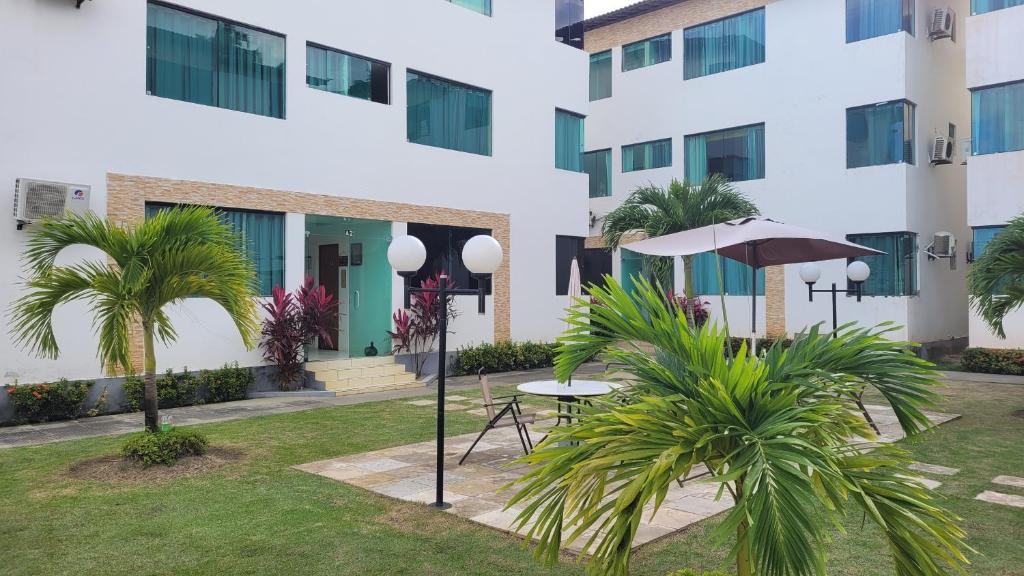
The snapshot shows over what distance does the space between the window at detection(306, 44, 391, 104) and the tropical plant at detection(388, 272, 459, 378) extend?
3.91 m

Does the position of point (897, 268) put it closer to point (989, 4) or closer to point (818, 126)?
point (818, 126)

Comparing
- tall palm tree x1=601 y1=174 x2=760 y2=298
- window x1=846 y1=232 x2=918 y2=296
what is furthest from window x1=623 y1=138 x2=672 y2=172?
window x1=846 y1=232 x2=918 y2=296

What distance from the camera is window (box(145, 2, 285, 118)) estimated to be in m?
11.5

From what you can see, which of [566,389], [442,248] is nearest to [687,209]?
[442,248]

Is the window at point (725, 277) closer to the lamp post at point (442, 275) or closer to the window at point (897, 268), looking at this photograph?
the window at point (897, 268)

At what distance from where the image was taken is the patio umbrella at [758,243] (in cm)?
567

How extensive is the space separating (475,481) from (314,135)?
8.57 m

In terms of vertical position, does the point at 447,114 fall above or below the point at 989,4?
below

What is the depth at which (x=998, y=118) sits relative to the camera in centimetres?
1655

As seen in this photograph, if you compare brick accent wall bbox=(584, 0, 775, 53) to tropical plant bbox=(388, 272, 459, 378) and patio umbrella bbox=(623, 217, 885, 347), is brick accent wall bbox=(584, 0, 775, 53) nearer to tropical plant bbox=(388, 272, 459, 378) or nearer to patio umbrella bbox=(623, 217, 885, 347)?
tropical plant bbox=(388, 272, 459, 378)

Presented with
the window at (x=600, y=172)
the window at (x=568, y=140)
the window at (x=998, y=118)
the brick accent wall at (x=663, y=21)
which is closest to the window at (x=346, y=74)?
the window at (x=568, y=140)

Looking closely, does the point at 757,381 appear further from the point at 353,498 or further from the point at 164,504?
the point at 164,504

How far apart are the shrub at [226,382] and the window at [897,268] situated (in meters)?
13.9

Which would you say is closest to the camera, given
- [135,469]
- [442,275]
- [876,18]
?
[442,275]
